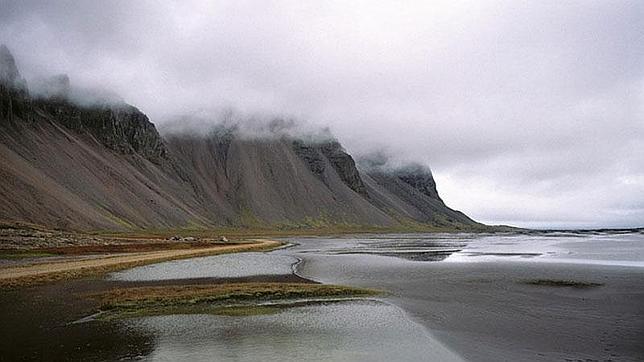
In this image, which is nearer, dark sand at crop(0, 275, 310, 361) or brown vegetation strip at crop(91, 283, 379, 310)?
dark sand at crop(0, 275, 310, 361)

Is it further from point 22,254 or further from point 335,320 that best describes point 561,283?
point 22,254

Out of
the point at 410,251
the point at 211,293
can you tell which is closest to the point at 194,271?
the point at 211,293

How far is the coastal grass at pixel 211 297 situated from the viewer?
26.5 m

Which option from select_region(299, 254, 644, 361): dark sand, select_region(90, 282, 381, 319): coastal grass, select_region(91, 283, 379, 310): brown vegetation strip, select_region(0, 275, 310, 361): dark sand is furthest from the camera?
select_region(91, 283, 379, 310): brown vegetation strip

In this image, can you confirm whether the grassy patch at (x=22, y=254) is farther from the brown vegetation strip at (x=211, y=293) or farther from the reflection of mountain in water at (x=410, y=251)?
the reflection of mountain in water at (x=410, y=251)

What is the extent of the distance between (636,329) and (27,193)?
4742 inches

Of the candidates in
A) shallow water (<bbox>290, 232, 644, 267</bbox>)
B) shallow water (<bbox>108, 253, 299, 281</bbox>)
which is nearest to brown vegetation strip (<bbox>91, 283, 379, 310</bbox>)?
shallow water (<bbox>108, 253, 299, 281</bbox>)

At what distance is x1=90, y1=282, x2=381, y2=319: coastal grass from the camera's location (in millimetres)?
26531

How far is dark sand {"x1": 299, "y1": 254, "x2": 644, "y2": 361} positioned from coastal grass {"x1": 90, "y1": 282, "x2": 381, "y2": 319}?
18.1 ft

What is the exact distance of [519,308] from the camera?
28.2 m

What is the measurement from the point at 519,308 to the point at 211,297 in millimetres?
18920

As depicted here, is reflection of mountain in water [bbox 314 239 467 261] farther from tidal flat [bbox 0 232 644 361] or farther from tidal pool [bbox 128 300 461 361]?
tidal pool [bbox 128 300 461 361]

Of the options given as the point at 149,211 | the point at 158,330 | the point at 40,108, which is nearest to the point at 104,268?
the point at 158,330

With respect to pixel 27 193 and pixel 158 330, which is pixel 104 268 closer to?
pixel 158 330
